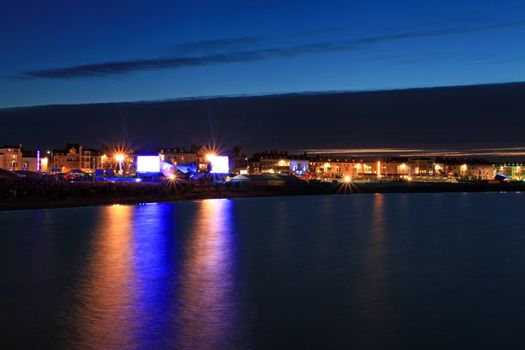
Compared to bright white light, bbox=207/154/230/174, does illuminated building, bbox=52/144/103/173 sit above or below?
above

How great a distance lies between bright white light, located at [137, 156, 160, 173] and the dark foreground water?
67660 mm

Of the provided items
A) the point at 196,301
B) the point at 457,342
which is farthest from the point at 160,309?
the point at 457,342

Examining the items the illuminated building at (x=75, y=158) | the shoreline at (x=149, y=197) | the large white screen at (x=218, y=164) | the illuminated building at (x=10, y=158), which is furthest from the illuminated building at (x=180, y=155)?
the shoreline at (x=149, y=197)

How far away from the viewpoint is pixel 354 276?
55.3 feet

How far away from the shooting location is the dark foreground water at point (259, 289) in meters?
10.6

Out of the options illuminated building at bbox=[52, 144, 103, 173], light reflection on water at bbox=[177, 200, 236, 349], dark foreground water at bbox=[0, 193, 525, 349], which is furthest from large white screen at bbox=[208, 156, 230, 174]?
light reflection on water at bbox=[177, 200, 236, 349]

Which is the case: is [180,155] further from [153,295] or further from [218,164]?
[153,295]

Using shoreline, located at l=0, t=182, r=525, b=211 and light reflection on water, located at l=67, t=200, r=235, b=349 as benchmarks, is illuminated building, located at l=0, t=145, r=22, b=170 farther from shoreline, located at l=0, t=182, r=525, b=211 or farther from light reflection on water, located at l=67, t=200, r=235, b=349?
light reflection on water, located at l=67, t=200, r=235, b=349

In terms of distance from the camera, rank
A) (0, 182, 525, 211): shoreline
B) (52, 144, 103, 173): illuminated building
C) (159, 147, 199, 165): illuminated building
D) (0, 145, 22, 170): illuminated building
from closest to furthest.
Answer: (0, 182, 525, 211): shoreline → (0, 145, 22, 170): illuminated building → (52, 144, 103, 173): illuminated building → (159, 147, 199, 165): illuminated building

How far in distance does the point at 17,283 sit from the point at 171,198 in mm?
45749

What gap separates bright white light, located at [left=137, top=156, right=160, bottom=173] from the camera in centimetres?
9700

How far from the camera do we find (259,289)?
15.0 metres

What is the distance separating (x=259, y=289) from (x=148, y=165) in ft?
278

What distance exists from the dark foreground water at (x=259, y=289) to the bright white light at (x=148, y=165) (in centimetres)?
6766
